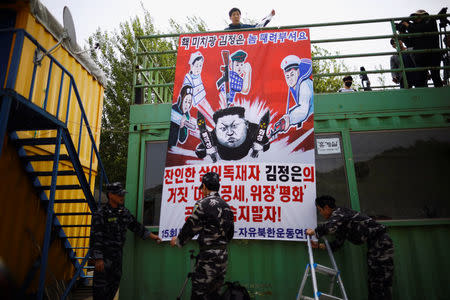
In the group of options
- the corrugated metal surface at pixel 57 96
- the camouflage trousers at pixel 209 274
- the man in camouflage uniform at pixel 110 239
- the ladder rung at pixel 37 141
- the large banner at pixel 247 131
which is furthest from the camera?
the corrugated metal surface at pixel 57 96

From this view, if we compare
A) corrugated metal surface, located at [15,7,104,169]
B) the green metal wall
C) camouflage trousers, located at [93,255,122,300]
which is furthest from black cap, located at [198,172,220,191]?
corrugated metal surface, located at [15,7,104,169]

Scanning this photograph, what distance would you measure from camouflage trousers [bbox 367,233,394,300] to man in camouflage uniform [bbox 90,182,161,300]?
10.3 feet

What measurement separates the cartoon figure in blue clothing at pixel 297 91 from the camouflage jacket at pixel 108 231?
9.27 ft

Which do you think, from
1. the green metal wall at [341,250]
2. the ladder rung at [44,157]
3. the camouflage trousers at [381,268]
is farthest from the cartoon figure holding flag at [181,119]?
the camouflage trousers at [381,268]

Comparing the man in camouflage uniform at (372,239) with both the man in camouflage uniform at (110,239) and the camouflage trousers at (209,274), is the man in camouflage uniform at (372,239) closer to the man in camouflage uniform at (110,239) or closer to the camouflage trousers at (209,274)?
the camouflage trousers at (209,274)

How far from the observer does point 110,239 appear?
4.25 meters

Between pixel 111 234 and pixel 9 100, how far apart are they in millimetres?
2270

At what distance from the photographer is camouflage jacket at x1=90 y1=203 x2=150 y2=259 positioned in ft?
13.7

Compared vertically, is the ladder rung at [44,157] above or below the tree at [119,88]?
below

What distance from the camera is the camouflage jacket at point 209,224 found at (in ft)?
11.8

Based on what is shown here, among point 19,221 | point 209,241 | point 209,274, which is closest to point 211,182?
point 209,241

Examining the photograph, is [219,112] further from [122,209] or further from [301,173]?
[122,209]

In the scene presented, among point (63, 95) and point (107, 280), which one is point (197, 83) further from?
point (107, 280)

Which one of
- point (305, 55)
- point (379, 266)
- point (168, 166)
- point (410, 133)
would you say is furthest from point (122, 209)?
point (410, 133)
